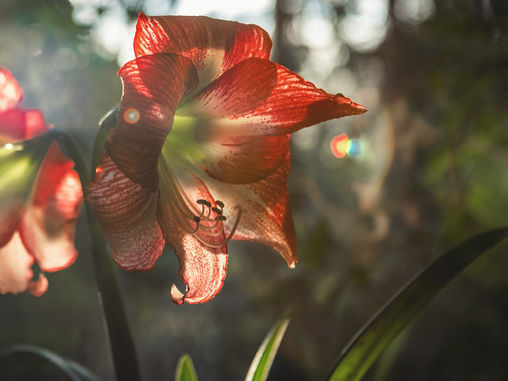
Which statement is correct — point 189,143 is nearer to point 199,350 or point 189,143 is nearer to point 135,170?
point 135,170

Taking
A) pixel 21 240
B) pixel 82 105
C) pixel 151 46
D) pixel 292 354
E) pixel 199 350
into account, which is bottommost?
pixel 199 350

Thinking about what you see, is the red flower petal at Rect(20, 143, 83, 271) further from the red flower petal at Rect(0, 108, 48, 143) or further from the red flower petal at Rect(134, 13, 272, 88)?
the red flower petal at Rect(134, 13, 272, 88)

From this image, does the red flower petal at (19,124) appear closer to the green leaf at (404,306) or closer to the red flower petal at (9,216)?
the red flower petal at (9,216)

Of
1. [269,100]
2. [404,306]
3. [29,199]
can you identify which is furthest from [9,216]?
[404,306]

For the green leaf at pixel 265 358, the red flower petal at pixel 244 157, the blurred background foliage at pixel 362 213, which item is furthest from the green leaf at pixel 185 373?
the blurred background foliage at pixel 362 213

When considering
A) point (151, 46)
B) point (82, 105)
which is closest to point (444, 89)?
point (82, 105)

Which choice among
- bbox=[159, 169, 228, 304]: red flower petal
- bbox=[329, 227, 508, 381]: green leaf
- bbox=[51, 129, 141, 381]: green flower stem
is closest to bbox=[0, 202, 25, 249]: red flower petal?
bbox=[51, 129, 141, 381]: green flower stem

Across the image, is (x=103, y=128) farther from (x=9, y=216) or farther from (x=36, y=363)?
(x=36, y=363)
